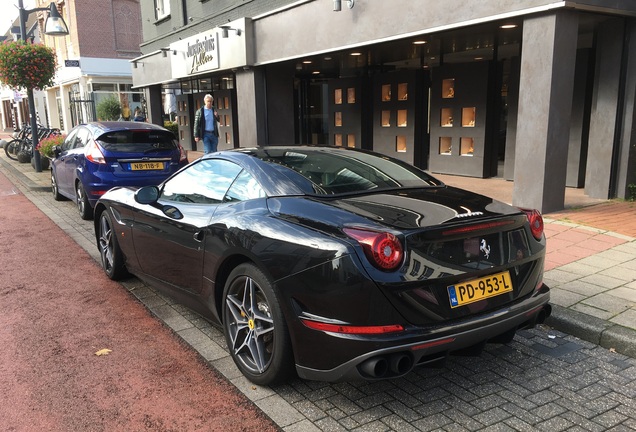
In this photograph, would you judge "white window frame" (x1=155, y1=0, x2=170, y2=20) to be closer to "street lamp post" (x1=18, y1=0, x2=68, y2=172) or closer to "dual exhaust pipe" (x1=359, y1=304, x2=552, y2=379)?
"street lamp post" (x1=18, y1=0, x2=68, y2=172)

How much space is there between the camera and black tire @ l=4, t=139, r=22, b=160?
1919 cm

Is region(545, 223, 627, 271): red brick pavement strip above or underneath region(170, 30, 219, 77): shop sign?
underneath

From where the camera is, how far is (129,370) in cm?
360

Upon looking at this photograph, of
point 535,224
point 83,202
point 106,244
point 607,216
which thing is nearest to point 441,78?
point 607,216

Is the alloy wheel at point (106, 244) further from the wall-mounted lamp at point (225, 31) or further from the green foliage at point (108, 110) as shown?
the green foliage at point (108, 110)

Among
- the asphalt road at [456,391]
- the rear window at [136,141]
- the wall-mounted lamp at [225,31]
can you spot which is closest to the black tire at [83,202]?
the rear window at [136,141]

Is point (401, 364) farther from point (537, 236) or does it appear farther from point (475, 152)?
point (475, 152)

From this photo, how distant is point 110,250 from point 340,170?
3.07 m

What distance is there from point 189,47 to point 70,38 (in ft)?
69.1

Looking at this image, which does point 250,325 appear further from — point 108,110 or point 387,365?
point 108,110

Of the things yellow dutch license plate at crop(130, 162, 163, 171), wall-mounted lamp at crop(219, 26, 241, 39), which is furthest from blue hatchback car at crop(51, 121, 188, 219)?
wall-mounted lamp at crop(219, 26, 241, 39)

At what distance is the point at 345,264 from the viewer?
269cm

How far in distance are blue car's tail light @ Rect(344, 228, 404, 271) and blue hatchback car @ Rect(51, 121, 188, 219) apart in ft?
21.2

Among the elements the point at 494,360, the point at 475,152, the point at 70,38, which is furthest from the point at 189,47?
the point at 70,38
